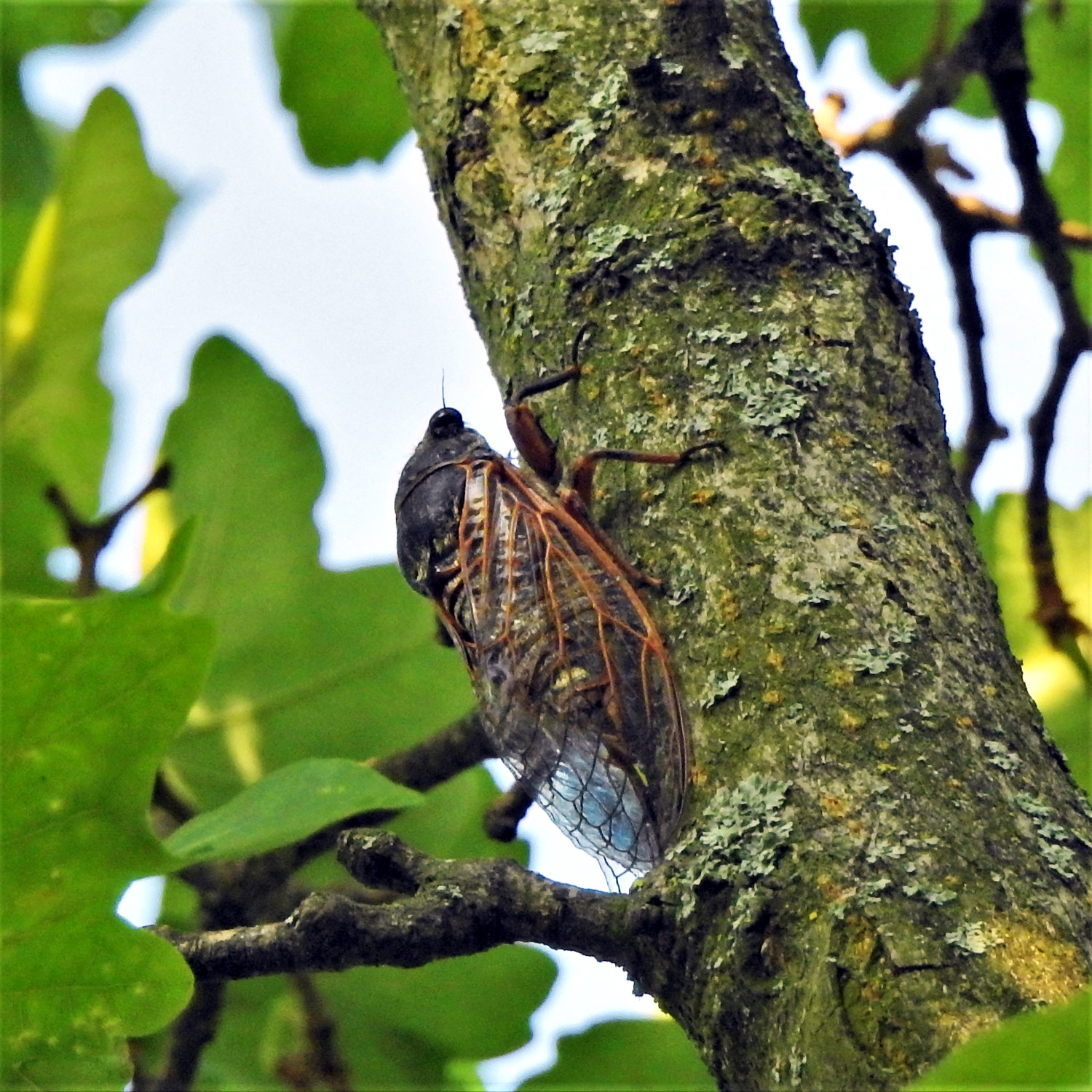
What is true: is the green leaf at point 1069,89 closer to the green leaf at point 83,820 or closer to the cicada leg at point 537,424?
the cicada leg at point 537,424

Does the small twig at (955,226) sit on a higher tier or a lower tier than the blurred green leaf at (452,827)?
higher

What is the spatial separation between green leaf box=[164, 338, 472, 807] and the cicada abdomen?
0.13m

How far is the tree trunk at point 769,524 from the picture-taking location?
3.37 ft

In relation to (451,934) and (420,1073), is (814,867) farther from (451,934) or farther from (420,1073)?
(420,1073)

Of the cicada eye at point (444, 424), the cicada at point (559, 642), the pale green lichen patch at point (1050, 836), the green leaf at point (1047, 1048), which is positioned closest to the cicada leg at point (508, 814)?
the cicada at point (559, 642)

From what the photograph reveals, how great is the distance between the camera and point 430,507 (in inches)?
89.2

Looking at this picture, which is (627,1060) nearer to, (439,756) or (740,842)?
(439,756)

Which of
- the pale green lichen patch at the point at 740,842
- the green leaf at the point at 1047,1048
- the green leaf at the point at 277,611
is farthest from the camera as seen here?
the green leaf at the point at 277,611

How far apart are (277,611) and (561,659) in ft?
2.14

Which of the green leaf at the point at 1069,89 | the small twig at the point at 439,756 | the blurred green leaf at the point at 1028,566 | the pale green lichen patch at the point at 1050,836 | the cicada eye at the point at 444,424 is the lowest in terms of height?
the pale green lichen patch at the point at 1050,836

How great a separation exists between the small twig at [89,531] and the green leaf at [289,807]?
91cm

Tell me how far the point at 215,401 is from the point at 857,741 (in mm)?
1440

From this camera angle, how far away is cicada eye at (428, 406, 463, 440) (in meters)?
2.60

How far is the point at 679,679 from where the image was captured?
130 cm
